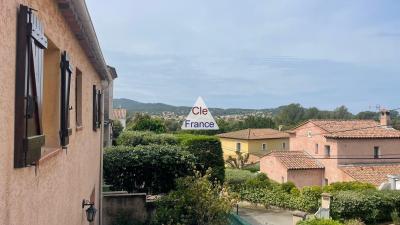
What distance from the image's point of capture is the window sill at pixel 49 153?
4.02 m

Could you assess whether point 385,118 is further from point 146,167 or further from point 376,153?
point 146,167

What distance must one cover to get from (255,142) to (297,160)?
71.3 feet

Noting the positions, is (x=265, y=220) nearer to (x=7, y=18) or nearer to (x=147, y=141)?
(x=147, y=141)

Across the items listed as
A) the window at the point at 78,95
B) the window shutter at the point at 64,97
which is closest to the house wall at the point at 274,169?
the window at the point at 78,95

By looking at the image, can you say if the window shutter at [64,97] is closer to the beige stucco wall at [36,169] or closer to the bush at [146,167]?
the beige stucco wall at [36,169]

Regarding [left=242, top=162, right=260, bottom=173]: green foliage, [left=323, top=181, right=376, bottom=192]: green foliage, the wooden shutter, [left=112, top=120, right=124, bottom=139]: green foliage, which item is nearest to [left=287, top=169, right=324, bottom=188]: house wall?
[left=323, top=181, right=376, bottom=192]: green foliage

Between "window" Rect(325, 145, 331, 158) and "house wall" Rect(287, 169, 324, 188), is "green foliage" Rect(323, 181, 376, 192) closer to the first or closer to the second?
"house wall" Rect(287, 169, 324, 188)

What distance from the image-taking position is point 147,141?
21938mm

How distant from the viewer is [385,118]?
125 ft

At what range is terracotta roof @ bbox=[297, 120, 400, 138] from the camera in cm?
3556

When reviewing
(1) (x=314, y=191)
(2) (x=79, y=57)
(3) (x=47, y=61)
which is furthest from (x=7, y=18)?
(1) (x=314, y=191)

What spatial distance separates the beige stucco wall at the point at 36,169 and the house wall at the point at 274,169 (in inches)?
1173

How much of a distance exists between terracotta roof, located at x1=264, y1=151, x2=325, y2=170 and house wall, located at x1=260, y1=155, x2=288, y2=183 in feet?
1.23

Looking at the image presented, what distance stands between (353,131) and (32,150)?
117 ft
